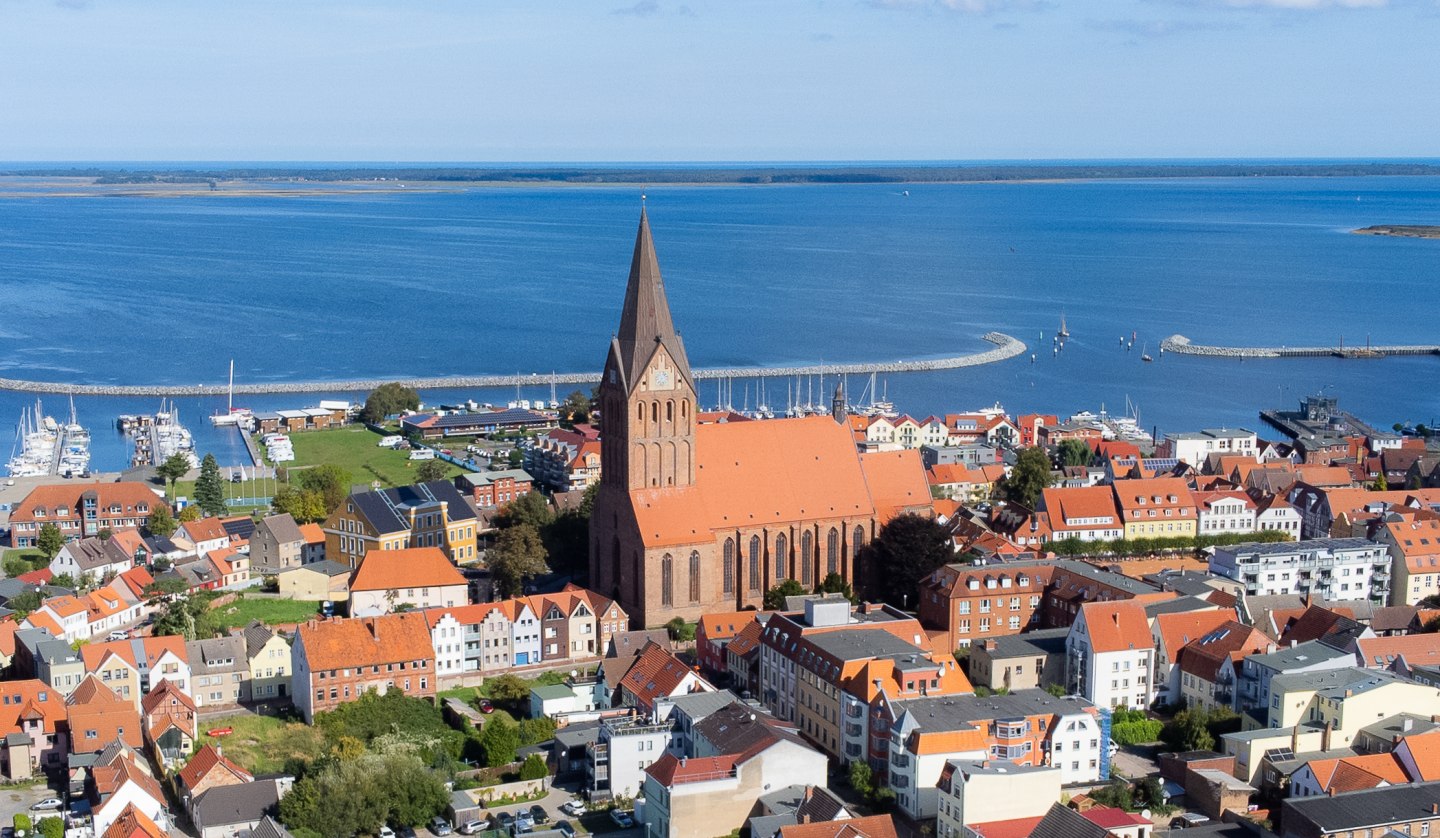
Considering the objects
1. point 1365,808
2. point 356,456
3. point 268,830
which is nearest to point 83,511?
point 356,456

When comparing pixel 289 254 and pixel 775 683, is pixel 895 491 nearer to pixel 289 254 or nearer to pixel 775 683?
pixel 775 683

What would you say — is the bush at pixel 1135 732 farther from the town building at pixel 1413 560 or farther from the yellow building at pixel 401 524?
the yellow building at pixel 401 524

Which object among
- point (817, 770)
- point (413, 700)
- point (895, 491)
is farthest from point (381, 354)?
point (817, 770)

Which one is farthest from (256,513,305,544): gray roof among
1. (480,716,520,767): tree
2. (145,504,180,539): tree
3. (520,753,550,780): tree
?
(520,753,550,780): tree

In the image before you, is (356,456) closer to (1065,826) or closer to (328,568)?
(328,568)

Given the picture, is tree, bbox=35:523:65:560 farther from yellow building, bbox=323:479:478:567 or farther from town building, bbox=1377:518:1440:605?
town building, bbox=1377:518:1440:605
